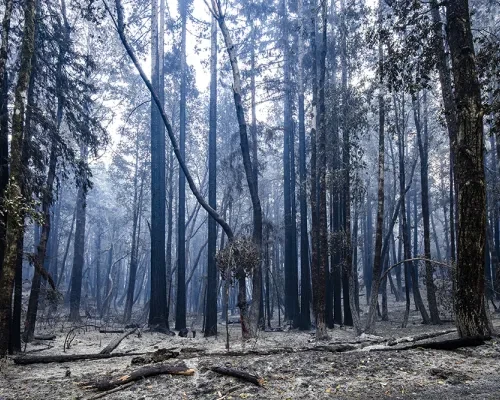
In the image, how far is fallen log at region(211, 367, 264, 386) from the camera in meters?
5.16

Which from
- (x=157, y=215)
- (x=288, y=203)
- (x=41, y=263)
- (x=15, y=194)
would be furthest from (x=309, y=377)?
(x=288, y=203)

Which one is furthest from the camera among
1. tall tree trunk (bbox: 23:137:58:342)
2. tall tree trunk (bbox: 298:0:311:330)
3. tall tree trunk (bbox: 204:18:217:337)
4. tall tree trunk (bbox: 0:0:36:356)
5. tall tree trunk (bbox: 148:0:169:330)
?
tall tree trunk (bbox: 298:0:311:330)

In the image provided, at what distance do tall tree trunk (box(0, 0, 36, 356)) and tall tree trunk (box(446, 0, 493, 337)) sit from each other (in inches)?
319

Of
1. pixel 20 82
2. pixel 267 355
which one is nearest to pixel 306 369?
pixel 267 355

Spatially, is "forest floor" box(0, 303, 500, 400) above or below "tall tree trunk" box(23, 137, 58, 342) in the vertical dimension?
below

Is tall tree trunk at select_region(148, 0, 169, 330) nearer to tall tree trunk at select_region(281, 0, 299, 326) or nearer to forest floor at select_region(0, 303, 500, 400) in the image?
tall tree trunk at select_region(281, 0, 299, 326)

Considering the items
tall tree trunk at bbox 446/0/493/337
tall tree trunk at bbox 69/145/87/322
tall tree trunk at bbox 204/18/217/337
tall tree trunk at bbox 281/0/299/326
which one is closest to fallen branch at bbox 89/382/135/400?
tall tree trunk at bbox 446/0/493/337

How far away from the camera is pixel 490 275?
68.8 feet

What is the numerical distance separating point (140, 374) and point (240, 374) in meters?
1.52

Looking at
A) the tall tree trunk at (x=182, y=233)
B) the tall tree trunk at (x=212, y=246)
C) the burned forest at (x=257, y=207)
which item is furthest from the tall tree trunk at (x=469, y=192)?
the tall tree trunk at (x=182, y=233)

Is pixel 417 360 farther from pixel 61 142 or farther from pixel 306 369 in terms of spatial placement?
pixel 61 142

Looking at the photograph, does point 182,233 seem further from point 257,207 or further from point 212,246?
point 257,207

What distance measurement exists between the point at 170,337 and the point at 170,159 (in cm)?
1520

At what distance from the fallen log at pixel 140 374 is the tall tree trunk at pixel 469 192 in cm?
490
